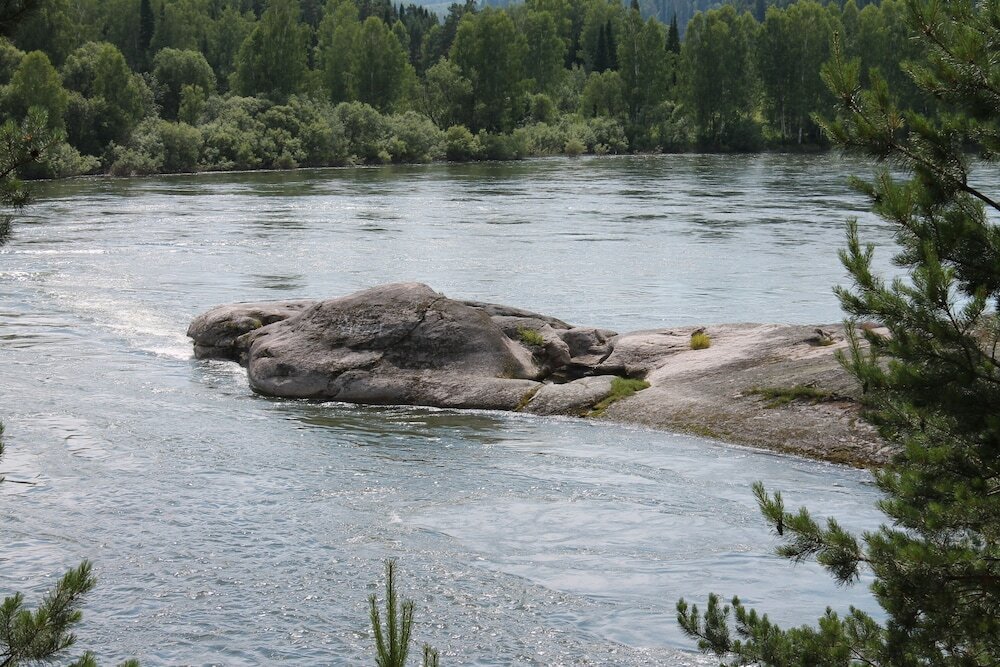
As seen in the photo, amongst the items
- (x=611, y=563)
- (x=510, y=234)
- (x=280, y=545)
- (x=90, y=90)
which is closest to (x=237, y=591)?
(x=280, y=545)

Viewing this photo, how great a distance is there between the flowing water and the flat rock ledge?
37cm

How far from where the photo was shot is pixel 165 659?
7863mm

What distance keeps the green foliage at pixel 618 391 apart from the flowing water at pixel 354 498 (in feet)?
1.59

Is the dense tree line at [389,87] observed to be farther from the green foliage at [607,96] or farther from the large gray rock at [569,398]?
the large gray rock at [569,398]

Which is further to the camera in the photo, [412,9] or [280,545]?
[412,9]

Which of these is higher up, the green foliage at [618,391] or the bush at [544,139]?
the bush at [544,139]

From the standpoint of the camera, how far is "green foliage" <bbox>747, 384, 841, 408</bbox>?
13.0 m

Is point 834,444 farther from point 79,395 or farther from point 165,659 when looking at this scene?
point 79,395

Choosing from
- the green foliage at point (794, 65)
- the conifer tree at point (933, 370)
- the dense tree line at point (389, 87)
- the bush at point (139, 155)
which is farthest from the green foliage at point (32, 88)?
the conifer tree at point (933, 370)

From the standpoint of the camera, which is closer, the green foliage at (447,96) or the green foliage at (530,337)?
the green foliage at (530,337)

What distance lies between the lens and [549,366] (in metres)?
15.9

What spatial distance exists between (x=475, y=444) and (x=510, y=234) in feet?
69.5

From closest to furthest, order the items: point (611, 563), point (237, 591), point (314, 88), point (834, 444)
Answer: point (237, 591)
point (611, 563)
point (834, 444)
point (314, 88)

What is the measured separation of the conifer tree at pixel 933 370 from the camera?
5387 mm
